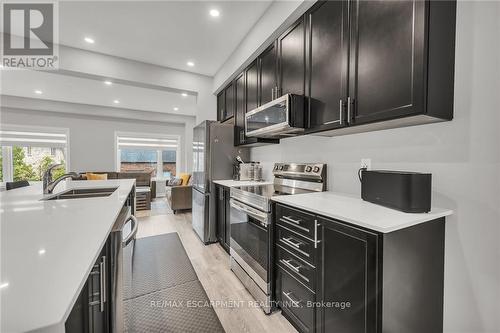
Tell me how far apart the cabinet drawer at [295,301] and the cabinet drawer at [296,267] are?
4 cm

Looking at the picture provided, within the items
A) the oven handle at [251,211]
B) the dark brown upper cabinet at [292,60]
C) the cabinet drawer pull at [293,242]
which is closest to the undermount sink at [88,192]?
the oven handle at [251,211]

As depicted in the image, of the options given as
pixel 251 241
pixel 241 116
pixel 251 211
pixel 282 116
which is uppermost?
pixel 241 116

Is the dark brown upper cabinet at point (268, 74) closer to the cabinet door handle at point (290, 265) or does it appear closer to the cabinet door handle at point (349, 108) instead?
the cabinet door handle at point (349, 108)

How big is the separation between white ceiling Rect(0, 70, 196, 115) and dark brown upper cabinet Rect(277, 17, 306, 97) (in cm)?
266

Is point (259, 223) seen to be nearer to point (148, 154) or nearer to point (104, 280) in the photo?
point (104, 280)

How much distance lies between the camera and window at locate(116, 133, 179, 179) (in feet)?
22.4

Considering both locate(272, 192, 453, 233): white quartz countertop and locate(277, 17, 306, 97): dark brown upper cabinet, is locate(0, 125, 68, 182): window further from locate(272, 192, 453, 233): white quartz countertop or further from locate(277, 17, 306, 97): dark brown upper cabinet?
locate(272, 192, 453, 233): white quartz countertop

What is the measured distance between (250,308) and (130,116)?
667cm

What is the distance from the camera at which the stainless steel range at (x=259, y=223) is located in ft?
5.38

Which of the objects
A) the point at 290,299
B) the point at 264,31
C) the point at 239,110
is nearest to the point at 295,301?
the point at 290,299

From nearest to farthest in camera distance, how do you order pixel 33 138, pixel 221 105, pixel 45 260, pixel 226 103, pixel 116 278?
1. pixel 45 260
2. pixel 116 278
3. pixel 226 103
4. pixel 221 105
5. pixel 33 138

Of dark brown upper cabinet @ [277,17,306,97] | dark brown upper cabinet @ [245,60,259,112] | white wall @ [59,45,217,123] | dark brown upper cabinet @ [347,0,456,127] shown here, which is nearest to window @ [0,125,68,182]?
white wall @ [59,45,217,123]

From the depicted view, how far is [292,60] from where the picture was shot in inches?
72.9

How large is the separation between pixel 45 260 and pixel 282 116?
1.63m
